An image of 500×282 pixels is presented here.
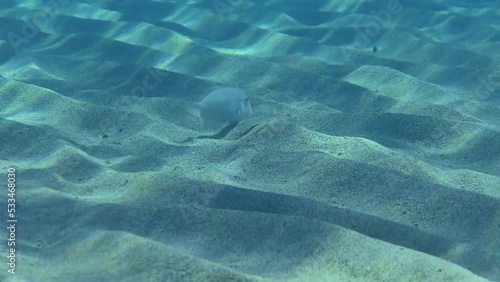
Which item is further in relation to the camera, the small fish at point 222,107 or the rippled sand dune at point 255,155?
the small fish at point 222,107

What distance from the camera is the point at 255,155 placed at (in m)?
3.81

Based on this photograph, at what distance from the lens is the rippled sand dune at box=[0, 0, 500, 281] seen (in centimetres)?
254

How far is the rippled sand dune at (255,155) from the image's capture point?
2543mm

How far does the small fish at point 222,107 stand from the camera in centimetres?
421

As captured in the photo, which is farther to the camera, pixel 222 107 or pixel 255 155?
pixel 222 107

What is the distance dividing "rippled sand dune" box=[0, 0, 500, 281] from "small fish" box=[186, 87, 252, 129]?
192mm

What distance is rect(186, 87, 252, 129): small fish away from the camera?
4211 mm

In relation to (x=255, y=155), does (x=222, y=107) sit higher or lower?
higher

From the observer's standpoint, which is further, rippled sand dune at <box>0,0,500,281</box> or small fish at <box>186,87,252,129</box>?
small fish at <box>186,87,252,129</box>

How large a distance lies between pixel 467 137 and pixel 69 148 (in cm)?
362

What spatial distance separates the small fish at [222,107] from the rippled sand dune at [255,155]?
0.19 metres

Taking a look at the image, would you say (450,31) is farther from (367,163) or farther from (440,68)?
(367,163)

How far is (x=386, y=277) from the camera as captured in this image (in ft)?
7.70

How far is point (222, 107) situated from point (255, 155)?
67cm
